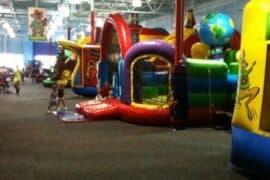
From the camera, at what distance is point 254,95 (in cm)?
502

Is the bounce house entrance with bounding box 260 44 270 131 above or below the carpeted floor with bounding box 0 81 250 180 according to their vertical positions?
above

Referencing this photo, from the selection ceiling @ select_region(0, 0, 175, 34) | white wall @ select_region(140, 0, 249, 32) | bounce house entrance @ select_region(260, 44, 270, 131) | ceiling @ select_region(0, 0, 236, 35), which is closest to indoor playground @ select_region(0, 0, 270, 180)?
bounce house entrance @ select_region(260, 44, 270, 131)

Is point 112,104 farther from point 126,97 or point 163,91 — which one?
point 163,91

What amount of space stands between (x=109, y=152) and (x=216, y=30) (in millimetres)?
6190

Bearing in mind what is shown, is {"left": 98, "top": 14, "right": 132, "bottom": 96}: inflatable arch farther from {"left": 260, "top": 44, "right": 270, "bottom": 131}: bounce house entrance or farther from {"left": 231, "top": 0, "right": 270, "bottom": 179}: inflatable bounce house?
{"left": 260, "top": 44, "right": 270, "bottom": 131}: bounce house entrance

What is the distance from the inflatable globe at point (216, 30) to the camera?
A: 1173 cm

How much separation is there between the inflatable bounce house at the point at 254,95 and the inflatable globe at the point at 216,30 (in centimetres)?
650

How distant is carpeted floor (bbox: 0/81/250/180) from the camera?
5.34 m

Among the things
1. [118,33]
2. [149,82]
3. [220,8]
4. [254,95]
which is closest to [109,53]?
[118,33]

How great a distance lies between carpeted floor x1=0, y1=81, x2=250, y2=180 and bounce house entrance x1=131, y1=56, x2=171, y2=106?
78 centimetres

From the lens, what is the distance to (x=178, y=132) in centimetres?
851

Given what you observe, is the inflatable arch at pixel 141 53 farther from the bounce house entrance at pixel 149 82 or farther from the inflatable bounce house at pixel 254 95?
the inflatable bounce house at pixel 254 95

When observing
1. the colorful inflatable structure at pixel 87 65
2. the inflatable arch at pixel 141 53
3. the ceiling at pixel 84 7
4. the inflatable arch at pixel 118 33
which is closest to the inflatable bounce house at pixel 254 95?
the inflatable arch at pixel 141 53

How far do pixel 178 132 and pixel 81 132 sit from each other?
1766 mm
